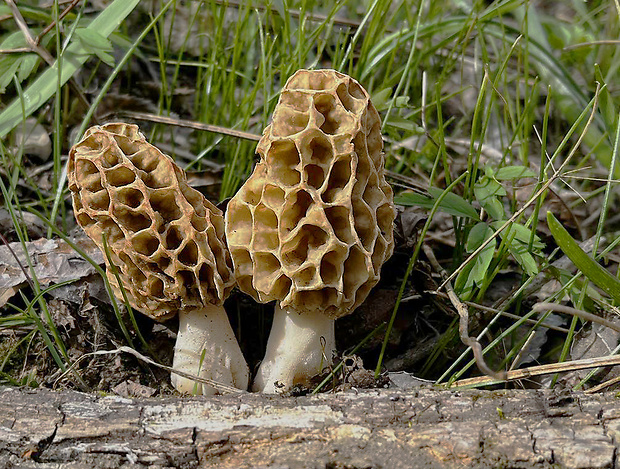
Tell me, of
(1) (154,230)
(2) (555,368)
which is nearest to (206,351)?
(1) (154,230)

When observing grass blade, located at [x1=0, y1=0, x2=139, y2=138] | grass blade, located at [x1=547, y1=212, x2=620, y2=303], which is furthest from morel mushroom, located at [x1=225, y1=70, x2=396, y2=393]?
grass blade, located at [x1=0, y1=0, x2=139, y2=138]

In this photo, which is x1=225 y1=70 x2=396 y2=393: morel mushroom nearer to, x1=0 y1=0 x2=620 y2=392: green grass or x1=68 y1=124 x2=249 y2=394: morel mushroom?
x1=68 y1=124 x2=249 y2=394: morel mushroom

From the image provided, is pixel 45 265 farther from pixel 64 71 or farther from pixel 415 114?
pixel 415 114

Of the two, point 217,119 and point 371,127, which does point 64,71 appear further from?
point 371,127

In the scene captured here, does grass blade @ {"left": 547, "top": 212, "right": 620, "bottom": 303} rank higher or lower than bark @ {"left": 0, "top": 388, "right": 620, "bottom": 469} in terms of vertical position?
higher

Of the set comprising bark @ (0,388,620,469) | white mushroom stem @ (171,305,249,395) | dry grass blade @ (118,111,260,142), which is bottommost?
white mushroom stem @ (171,305,249,395)
